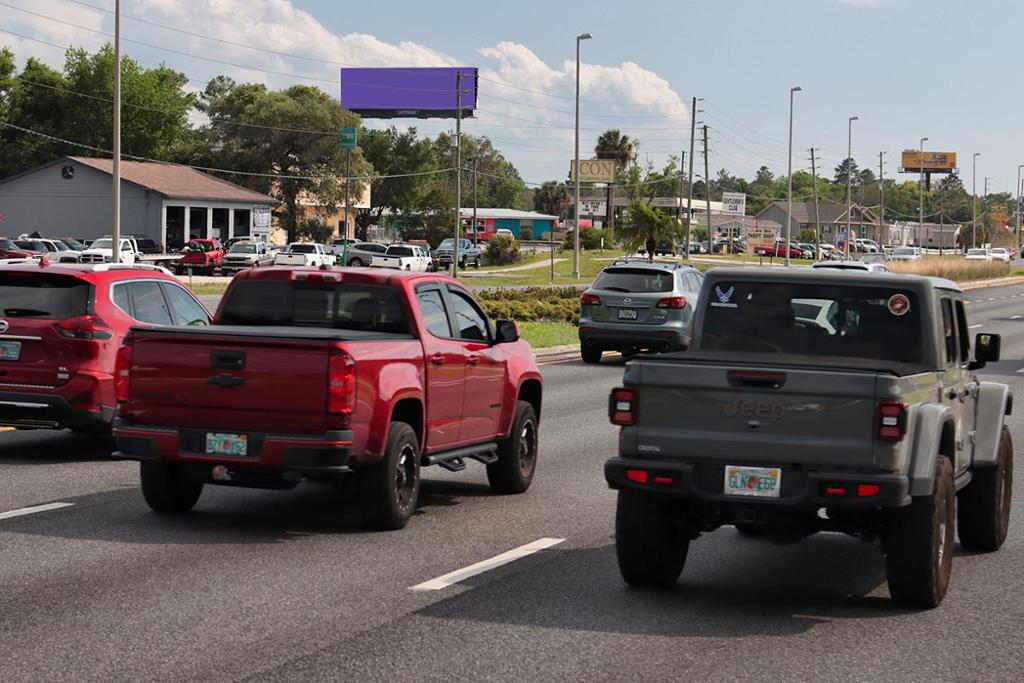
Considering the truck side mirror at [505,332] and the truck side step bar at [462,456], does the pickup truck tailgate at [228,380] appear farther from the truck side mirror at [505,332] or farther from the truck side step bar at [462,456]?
the truck side mirror at [505,332]

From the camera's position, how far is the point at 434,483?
1279cm

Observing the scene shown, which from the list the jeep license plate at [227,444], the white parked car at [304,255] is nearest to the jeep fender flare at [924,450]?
the jeep license plate at [227,444]

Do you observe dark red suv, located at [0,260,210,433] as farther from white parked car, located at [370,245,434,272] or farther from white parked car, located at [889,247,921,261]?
white parked car, located at [889,247,921,261]

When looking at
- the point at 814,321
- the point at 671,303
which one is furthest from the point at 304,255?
the point at 814,321

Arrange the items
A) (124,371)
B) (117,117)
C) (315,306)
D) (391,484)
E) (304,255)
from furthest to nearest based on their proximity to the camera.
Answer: (304,255) < (117,117) < (315,306) < (124,371) < (391,484)

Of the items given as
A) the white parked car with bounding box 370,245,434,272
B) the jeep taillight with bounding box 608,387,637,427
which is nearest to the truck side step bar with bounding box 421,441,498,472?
the jeep taillight with bounding box 608,387,637,427

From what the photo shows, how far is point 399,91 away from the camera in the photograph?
4668 inches

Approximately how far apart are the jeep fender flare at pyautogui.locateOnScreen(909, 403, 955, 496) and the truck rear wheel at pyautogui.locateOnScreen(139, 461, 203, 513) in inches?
201

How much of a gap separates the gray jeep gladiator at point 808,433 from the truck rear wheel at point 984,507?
871 millimetres

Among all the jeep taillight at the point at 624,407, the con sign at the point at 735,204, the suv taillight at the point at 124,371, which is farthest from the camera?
the con sign at the point at 735,204

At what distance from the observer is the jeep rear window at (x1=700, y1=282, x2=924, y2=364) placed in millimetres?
8664

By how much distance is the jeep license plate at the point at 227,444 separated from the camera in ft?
31.9

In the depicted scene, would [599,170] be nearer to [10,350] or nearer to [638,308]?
[638,308]

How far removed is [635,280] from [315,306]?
15.4 m
